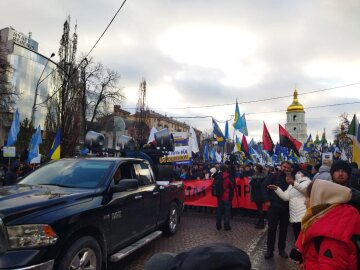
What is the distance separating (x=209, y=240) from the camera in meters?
7.23

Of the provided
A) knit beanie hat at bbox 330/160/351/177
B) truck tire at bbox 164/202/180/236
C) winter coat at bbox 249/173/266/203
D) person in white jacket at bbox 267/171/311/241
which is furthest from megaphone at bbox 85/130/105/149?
knit beanie hat at bbox 330/160/351/177

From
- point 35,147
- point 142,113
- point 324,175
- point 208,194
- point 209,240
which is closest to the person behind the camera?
point 324,175

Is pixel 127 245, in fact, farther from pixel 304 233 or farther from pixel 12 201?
pixel 304 233

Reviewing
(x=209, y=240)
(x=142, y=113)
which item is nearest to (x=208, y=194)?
(x=209, y=240)

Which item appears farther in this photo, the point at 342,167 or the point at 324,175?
the point at 324,175

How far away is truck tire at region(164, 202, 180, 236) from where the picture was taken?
730 cm

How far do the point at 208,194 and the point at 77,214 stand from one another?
24.9 ft

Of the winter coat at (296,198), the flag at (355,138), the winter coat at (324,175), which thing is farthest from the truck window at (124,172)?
the flag at (355,138)

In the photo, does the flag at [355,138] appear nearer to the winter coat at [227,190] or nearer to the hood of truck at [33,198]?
the winter coat at [227,190]

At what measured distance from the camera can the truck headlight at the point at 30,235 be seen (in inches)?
124

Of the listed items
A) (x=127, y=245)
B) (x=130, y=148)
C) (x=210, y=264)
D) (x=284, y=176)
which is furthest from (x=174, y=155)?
(x=210, y=264)

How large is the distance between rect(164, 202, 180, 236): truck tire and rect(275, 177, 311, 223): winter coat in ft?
8.81

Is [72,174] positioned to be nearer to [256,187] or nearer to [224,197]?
[224,197]

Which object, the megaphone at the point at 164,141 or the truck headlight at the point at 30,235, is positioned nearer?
the truck headlight at the point at 30,235
